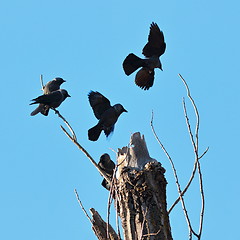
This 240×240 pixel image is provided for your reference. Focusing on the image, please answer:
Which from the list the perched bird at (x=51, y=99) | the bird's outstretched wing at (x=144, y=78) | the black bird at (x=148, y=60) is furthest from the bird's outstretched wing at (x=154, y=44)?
the perched bird at (x=51, y=99)

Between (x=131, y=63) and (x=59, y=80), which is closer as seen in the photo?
(x=131, y=63)

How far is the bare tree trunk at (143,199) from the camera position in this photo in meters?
3.79

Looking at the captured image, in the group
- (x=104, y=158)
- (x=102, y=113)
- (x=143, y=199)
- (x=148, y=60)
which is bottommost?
(x=143, y=199)

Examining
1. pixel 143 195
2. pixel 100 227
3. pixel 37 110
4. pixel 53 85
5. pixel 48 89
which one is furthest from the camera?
pixel 53 85

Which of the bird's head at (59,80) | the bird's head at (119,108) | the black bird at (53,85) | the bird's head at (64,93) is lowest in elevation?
the bird's head at (119,108)

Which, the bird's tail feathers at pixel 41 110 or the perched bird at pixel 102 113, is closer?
the perched bird at pixel 102 113

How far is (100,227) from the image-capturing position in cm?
423

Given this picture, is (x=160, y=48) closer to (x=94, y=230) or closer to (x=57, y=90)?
(x=57, y=90)

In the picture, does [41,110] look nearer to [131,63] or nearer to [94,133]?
[94,133]

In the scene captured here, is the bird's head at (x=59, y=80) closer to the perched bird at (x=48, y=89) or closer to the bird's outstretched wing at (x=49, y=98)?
the perched bird at (x=48, y=89)

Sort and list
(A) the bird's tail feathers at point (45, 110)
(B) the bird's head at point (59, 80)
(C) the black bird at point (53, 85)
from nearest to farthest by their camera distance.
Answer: (A) the bird's tail feathers at point (45, 110) → (C) the black bird at point (53, 85) → (B) the bird's head at point (59, 80)

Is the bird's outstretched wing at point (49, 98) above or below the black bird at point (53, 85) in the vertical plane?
below

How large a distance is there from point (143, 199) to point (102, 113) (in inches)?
189

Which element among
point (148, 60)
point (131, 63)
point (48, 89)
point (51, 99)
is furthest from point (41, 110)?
point (148, 60)
